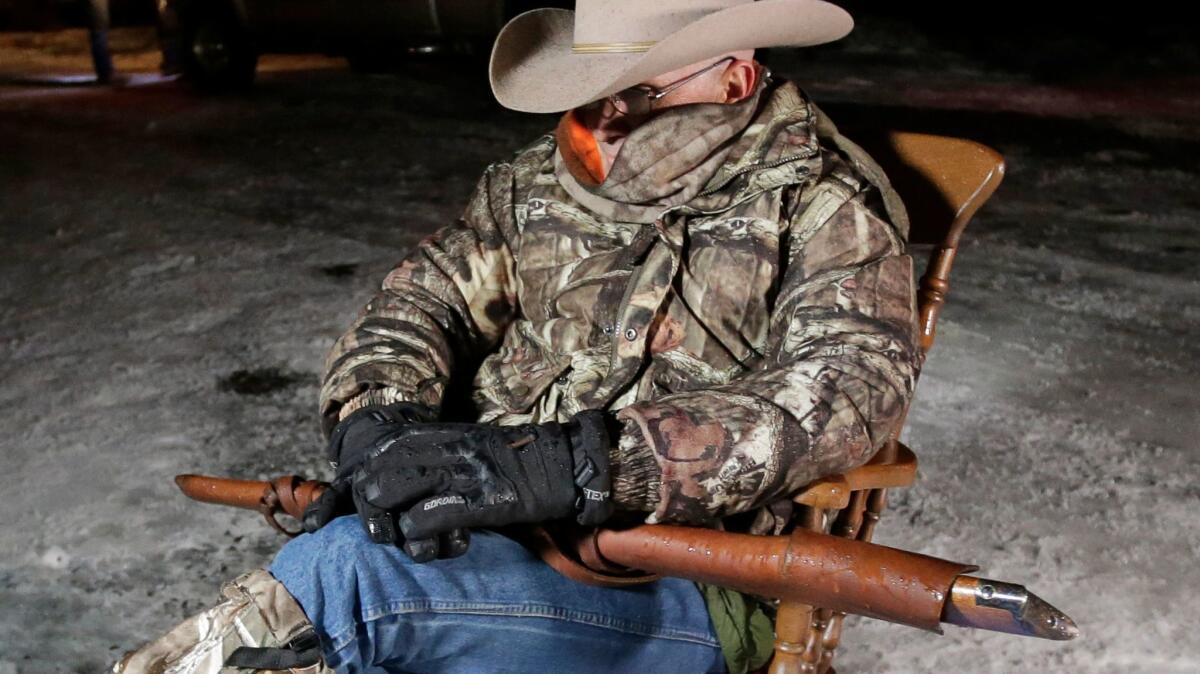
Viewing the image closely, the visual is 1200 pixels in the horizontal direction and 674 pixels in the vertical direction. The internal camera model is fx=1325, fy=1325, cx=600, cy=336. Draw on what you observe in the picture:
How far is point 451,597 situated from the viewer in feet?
5.84

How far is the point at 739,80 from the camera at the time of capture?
2055mm

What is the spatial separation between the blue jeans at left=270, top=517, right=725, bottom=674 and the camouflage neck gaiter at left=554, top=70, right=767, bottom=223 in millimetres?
590

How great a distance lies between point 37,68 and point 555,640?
33.7 feet

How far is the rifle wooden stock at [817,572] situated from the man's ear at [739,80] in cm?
72

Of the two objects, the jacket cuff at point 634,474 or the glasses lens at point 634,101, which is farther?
the glasses lens at point 634,101

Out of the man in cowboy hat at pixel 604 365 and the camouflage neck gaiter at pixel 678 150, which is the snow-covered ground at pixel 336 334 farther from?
the camouflage neck gaiter at pixel 678 150

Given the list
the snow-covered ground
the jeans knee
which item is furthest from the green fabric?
the snow-covered ground

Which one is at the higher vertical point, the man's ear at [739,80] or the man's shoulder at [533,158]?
the man's ear at [739,80]

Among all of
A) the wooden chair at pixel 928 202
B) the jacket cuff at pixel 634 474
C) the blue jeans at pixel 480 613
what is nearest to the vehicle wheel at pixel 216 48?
the wooden chair at pixel 928 202

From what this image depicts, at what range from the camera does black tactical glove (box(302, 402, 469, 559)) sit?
1719 millimetres

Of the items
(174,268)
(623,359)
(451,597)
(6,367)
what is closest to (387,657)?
(451,597)

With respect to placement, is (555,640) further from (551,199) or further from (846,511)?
(551,199)

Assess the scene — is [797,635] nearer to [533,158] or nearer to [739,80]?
[739,80]

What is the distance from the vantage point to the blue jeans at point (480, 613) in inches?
67.5
